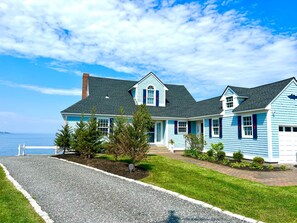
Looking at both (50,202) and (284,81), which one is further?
(284,81)

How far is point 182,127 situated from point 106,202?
17.5 metres

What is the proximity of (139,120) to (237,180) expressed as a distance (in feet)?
17.8

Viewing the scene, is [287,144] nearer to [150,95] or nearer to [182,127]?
[182,127]

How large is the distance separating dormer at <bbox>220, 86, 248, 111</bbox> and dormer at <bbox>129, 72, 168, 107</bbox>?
756 cm

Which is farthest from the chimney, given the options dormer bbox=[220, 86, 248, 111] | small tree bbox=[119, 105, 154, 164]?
small tree bbox=[119, 105, 154, 164]

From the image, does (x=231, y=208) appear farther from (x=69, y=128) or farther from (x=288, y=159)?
(x=69, y=128)

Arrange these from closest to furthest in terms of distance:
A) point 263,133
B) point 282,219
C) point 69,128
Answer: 1. point 282,219
2. point 263,133
3. point 69,128

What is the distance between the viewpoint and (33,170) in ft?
37.2

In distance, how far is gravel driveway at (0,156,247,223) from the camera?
5.54 m

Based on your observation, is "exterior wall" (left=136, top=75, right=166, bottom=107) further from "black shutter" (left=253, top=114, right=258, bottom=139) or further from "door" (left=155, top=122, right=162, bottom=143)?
"black shutter" (left=253, top=114, right=258, bottom=139)

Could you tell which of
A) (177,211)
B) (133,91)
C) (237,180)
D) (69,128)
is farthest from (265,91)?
(69,128)

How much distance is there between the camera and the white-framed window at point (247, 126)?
54.5 ft

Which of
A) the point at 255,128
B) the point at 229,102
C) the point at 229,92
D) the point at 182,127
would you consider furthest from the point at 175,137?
the point at 255,128

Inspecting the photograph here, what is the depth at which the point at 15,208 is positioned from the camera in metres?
5.86
